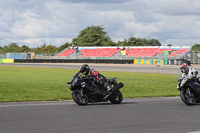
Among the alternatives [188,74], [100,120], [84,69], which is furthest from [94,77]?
[100,120]

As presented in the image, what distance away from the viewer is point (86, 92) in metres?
12.7

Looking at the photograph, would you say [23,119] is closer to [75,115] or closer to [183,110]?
[75,115]

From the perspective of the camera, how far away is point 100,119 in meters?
9.42

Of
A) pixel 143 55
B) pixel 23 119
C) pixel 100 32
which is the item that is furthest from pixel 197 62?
pixel 100 32

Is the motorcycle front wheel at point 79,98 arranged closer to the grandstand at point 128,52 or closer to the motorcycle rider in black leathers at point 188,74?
the motorcycle rider in black leathers at point 188,74

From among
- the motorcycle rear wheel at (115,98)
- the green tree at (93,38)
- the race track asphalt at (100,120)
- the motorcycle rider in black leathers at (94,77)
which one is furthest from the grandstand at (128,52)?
the race track asphalt at (100,120)

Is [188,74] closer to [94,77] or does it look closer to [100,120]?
[94,77]

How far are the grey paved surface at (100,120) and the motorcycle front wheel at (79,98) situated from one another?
2.24 ft

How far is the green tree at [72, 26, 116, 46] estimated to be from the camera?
433 feet

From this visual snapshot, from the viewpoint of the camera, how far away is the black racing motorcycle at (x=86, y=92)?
1239 centimetres

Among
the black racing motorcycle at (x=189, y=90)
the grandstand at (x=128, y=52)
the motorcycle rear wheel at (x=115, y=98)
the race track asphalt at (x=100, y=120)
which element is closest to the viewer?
the race track asphalt at (x=100, y=120)

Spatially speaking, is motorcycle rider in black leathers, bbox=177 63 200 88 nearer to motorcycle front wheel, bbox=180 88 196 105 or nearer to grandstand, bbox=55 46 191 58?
motorcycle front wheel, bbox=180 88 196 105

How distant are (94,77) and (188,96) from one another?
3.22 m

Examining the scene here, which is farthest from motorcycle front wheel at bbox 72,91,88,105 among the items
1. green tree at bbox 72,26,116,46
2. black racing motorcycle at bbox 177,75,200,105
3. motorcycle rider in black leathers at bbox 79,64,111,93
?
green tree at bbox 72,26,116,46
